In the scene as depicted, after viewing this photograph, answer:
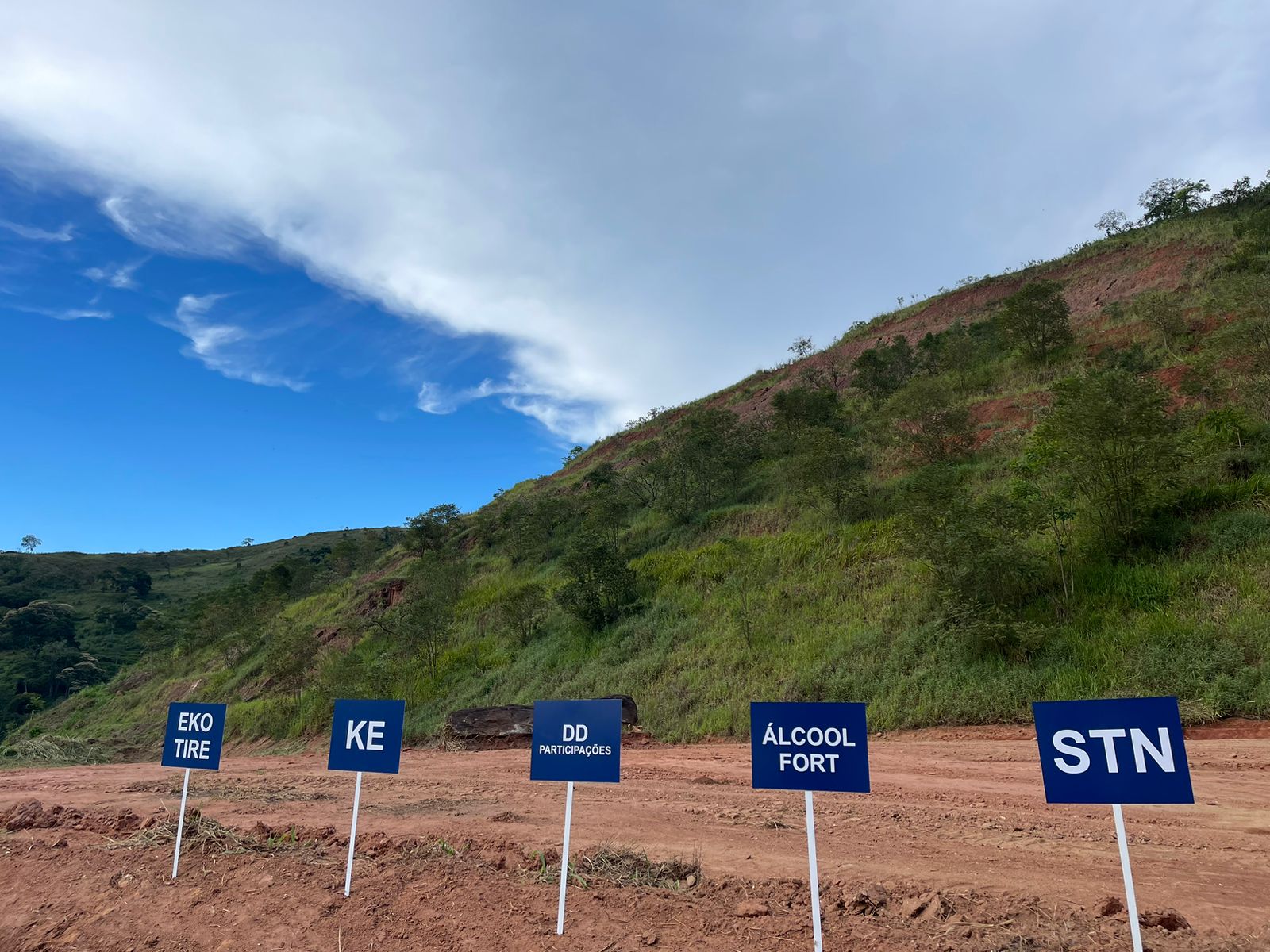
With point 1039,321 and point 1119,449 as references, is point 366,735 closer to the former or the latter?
point 1119,449

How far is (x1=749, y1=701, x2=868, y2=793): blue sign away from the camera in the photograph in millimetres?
4484

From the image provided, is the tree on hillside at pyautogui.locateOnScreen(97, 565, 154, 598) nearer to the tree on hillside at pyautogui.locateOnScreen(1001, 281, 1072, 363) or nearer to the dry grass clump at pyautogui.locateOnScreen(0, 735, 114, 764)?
the dry grass clump at pyautogui.locateOnScreen(0, 735, 114, 764)

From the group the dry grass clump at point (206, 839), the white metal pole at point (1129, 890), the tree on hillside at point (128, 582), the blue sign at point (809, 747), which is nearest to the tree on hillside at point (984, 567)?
the white metal pole at point (1129, 890)

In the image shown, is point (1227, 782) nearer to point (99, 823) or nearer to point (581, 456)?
point (99, 823)

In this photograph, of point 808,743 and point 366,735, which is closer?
point 808,743

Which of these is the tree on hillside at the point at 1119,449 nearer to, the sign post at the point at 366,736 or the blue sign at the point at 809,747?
the blue sign at the point at 809,747

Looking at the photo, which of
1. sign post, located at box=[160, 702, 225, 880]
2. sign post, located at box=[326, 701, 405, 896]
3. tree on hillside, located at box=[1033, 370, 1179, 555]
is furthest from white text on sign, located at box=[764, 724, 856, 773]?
tree on hillside, located at box=[1033, 370, 1179, 555]

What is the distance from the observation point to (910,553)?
58.6ft

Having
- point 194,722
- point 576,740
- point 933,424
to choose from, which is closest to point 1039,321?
point 933,424

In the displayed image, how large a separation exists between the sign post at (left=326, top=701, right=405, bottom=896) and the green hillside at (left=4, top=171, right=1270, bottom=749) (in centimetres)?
1163

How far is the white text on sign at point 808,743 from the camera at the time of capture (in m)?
4.55

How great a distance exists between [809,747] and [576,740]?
1904 mm

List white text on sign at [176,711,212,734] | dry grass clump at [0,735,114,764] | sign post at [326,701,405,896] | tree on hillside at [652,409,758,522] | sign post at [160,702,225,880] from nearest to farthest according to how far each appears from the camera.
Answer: sign post at [326,701,405,896] < sign post at [160,702,225,880] < white text on sign at [176,711,212,734] < dry grass clump at [0,735,114,764] < tree on hillside at [652,409,758,522]

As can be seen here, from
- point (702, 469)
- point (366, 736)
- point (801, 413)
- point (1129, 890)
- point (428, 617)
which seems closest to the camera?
point (1129, 890)
